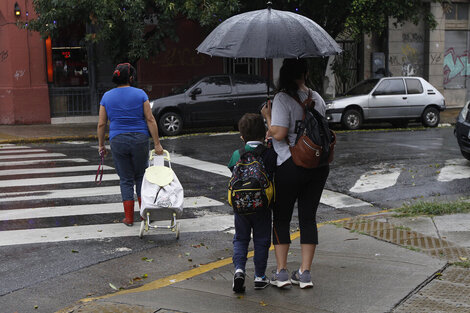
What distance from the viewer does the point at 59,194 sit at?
359 inches

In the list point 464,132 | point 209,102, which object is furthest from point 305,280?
point 209,102

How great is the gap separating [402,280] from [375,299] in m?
0.49

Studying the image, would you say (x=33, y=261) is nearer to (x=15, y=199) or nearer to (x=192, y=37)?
(x=15, y=199)

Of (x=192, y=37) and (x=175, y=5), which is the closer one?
(x=175, y=5)

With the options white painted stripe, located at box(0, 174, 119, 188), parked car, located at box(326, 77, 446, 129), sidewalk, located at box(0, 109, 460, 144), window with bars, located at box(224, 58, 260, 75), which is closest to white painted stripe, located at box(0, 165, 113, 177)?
white painted stripe, located at box(0, 174, 119, 188)

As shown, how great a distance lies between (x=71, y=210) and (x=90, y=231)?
1.14 m

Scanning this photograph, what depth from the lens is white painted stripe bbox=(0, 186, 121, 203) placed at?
8930 millimetres

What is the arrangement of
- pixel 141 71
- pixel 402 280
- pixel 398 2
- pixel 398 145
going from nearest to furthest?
pixel 402 280 < pixel 398 145 < pixel 398 2 < pixel 141 71

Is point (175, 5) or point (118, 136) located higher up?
point (175, 5)

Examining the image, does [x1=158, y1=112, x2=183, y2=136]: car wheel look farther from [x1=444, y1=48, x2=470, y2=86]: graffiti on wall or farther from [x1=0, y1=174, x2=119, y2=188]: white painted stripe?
[x1=444, y1=48, x2=470, y2=86]: graffiti on wall

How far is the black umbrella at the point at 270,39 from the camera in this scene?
484 centimetres

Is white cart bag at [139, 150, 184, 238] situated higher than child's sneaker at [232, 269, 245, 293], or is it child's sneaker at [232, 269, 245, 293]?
white cart bag at [139, 150, 184, 238]

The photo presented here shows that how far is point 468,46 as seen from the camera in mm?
27109

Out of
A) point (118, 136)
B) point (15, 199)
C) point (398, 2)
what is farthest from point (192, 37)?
point (118, 136)
